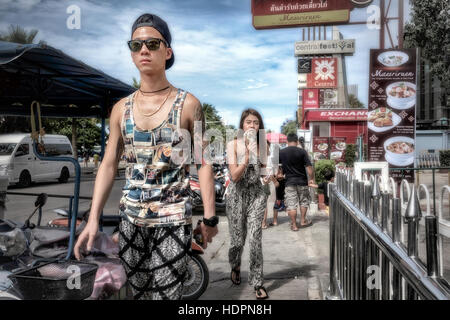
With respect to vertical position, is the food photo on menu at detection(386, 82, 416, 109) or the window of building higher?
the window of building

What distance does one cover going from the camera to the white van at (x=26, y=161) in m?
16.2

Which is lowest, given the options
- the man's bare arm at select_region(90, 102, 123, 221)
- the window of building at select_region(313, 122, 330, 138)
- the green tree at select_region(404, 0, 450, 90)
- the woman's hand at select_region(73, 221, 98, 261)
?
the woman's hand at select_region(73, 221, 98, 261)

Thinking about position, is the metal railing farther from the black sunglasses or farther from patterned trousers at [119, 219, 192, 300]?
the black sunglasses

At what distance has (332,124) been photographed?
3116cm

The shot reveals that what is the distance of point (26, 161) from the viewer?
17.0 metres

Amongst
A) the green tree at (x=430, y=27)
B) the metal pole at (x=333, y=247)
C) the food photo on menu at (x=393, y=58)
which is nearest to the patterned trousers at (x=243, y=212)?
the metal pole at (x=333, y=247)

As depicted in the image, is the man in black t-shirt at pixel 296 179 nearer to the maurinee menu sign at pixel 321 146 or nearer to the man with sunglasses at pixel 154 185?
the man with sunglasses at pixel 154 185

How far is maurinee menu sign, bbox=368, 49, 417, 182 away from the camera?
875 cm

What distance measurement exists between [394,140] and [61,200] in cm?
922

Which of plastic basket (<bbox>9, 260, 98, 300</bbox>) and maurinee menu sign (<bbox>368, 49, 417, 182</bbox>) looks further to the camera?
maurinee menu sign (<bbox>368, 49, 417, 182</bbox>)

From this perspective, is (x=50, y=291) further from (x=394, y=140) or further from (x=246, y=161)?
(x=394, y=140)

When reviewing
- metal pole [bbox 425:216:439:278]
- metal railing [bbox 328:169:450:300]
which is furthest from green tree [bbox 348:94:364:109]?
metal pole [bbox 425:216:439:278]

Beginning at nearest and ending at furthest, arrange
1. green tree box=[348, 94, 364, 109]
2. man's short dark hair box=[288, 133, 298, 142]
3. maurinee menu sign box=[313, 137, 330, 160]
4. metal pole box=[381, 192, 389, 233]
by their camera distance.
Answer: metal pole box=[381, 192, 389, 233]
man's short dark hair box=[288, 133, 298, 142]
maurinee menu sign box=[313, 137, 330, 160]
green tree box=[348, 94, 364, 109]

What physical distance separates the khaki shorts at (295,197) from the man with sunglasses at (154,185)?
555 centimetres
